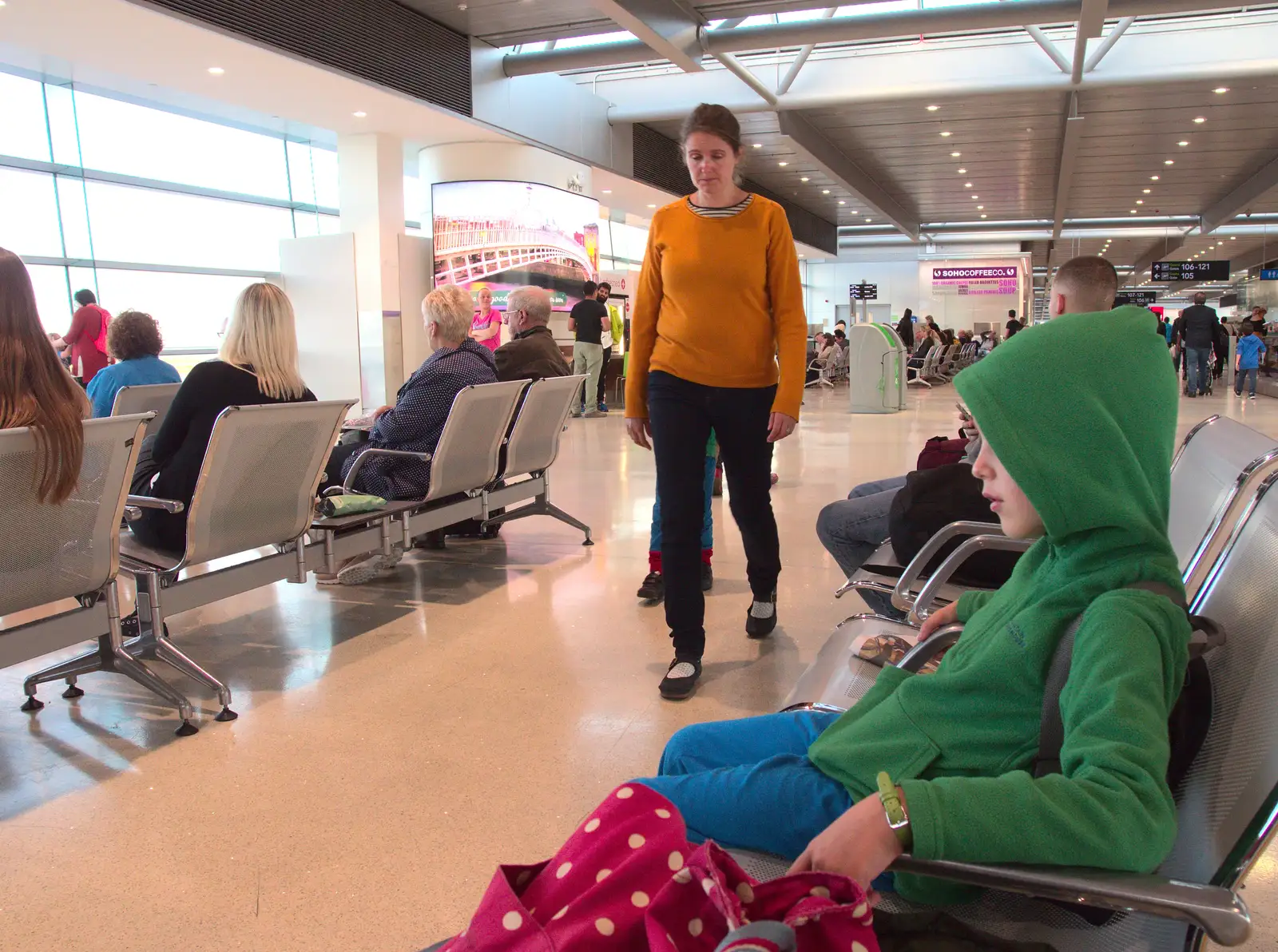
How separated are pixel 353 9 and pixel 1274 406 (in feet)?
43.1

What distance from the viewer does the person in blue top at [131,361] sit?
4.76 metres

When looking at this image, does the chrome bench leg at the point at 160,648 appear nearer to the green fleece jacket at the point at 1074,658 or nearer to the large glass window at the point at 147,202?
the green fleece jacket at the point at 1074,658

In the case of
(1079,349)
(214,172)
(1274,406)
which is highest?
(214,172)

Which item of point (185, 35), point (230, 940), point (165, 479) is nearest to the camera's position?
point (230, 940)

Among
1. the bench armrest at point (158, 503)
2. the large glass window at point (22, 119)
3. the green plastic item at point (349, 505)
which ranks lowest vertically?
the green plastic item at point (349, 505)

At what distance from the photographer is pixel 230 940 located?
171 cm

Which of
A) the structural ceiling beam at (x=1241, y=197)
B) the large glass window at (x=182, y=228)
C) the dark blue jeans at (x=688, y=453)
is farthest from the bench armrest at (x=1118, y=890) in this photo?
the structural ceiling beam at (x=1241, y=197)

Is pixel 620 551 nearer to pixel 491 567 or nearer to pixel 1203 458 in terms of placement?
pixel 491 567

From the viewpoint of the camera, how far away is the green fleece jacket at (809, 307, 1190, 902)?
89 centimetres

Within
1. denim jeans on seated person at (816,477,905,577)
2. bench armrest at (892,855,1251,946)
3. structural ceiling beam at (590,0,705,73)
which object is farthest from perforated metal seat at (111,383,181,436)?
structural ceiling beam at (590,0,705,73)

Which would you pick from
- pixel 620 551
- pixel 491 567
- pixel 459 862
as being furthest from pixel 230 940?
pixel 620 551

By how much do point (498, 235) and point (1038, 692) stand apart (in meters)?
11.5

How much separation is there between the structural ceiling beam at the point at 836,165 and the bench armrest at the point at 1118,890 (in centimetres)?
1301

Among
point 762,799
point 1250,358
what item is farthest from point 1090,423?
point 1250,358
